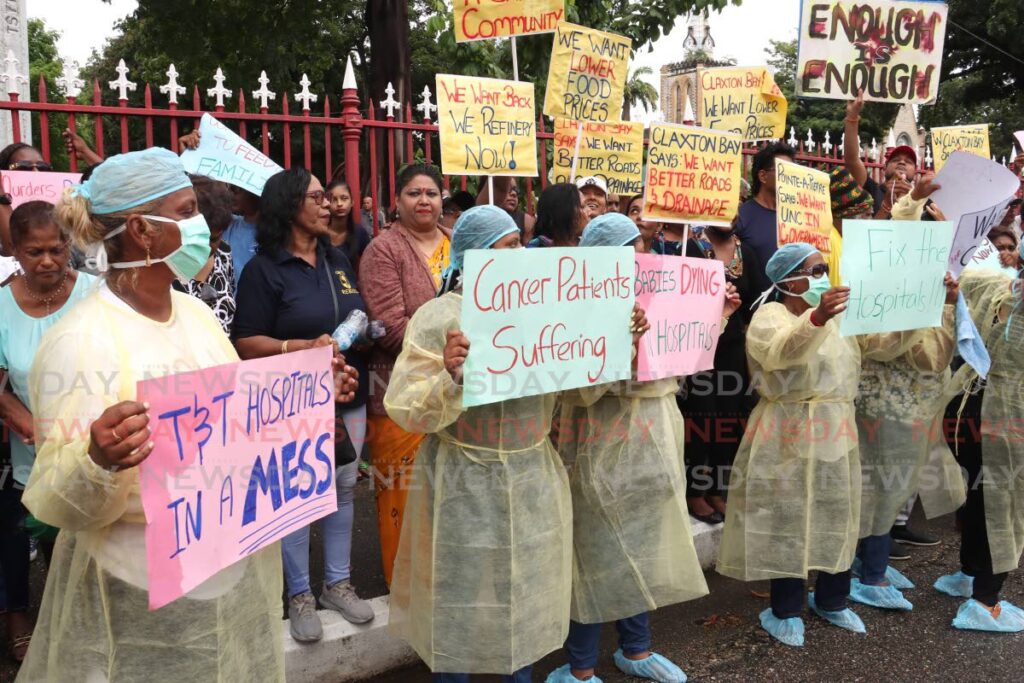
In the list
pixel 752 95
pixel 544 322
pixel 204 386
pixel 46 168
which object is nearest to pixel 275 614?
pixel 204 386

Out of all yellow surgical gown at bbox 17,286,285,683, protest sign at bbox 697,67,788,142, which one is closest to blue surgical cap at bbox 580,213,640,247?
yellow surgical gown at bbox 17,286,285,683

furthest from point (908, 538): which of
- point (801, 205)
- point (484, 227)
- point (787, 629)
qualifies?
point (484, 227)

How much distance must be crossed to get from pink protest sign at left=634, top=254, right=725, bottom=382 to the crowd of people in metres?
0.12

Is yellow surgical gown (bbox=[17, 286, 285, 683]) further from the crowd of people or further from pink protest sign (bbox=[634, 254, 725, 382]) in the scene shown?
pink protest sign (bbox=[634, 254, 725, 382])

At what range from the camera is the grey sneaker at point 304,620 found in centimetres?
367

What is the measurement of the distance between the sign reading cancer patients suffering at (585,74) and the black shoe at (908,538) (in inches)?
129

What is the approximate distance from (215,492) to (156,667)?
45 centimetres

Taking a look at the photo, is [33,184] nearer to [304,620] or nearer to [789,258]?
[304,620]

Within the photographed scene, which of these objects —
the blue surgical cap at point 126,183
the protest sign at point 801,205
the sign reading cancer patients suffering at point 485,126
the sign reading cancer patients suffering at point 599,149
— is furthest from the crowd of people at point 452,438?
the sign reading cancer patients suffering at point 485,126

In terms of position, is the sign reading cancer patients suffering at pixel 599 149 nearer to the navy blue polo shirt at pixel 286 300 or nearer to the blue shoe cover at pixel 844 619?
the navy blue polo shirt at pixel 286 300

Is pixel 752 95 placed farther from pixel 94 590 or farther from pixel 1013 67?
pixel 1013 67

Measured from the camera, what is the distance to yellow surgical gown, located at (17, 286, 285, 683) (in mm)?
2008

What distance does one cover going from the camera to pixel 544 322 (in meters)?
3.15

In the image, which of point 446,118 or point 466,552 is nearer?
point 466,552
